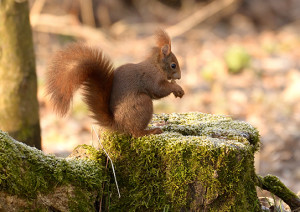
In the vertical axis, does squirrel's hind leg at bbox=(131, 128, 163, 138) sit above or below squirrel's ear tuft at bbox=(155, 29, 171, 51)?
below

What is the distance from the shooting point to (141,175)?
2.16 m

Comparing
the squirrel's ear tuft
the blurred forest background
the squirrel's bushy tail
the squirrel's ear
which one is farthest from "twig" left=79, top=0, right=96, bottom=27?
the squirrel's bushy tail

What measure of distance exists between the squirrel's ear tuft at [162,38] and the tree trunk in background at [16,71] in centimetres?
106

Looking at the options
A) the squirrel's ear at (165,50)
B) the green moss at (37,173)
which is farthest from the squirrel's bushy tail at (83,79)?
the squirrel's ear at (165,50)

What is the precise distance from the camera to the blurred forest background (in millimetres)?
4996

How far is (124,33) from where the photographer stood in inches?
361

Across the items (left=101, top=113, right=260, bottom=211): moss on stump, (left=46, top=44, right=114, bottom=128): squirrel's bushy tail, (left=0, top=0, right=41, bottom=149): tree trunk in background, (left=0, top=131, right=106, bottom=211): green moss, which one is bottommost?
(left=0, top=131, right=106, bottom=211): green moss

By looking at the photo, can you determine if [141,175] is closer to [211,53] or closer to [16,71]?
[16,71]

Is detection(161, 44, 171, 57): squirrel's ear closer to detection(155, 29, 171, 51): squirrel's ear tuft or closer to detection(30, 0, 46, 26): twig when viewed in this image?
detection(155, 29, 171, 51): squirrel's ear tuft

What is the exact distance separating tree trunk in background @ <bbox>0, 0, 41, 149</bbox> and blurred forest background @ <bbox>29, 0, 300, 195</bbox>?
97 cm

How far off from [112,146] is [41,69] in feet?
15.8

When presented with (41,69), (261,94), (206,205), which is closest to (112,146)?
(206,205)

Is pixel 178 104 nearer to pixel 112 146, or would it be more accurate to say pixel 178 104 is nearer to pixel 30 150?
pixel 112 146

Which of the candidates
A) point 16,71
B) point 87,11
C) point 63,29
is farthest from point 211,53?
point 16,71
